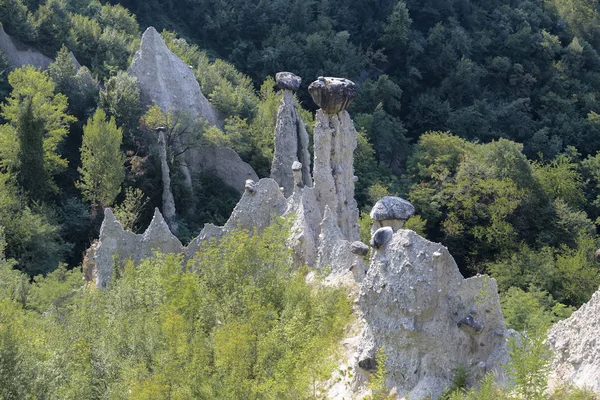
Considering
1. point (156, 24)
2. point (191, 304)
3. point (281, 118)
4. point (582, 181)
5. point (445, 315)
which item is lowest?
point (156, 24)

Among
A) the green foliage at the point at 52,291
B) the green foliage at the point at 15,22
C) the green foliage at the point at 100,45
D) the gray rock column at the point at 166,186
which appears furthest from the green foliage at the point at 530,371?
the green foliage at the point at 15,22

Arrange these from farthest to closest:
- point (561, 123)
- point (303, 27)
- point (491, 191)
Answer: point (303, 27)
point (561, 123)
point (491, 191)

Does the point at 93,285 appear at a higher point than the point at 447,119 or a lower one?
higher

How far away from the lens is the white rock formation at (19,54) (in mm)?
52969

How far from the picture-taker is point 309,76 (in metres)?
66.3

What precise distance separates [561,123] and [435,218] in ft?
55.4

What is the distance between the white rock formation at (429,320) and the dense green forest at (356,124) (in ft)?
9.00

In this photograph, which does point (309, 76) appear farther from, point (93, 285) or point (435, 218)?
point (93, 285)

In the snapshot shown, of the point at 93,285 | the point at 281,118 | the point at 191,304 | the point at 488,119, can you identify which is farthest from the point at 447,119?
the point at 191,304

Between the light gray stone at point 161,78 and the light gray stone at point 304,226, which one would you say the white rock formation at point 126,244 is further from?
the light gray stone at point 161,78

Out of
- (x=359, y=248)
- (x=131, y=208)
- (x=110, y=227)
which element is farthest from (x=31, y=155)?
(x=359, y=248)

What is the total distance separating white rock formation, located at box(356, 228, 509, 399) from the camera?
2214 cm

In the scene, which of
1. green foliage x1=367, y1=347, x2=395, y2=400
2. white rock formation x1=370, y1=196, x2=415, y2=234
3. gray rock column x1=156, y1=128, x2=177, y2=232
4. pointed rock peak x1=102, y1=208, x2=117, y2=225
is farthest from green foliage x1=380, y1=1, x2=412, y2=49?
green foliage x1=367, y1=347, x2=395, y2=400

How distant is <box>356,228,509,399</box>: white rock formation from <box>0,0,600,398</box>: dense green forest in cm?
274
